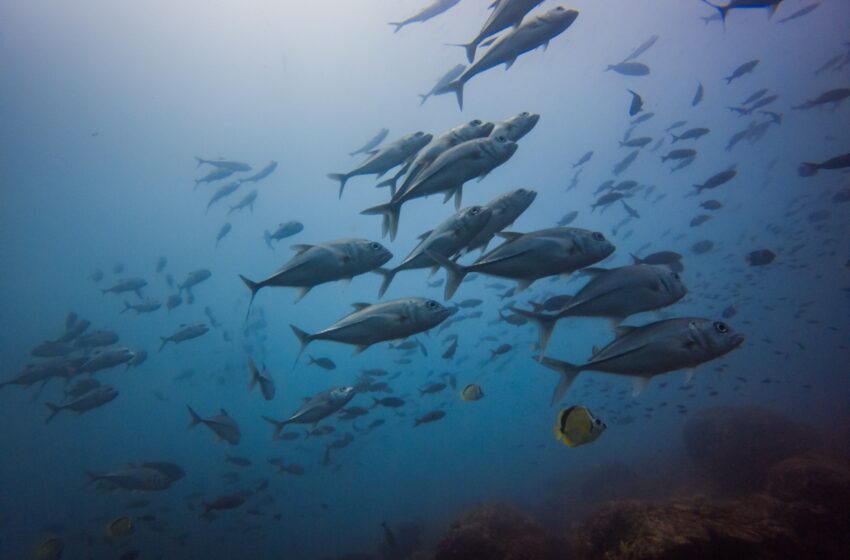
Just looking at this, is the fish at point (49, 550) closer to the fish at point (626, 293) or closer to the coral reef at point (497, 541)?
the coral reef at point (497, 541)

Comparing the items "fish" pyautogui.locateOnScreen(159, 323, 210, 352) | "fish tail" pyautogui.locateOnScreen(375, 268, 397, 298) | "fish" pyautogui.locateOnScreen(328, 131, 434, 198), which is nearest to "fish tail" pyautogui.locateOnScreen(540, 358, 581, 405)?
"fish tail" pyautogui.locateOnScreen(375, 268, 397, 298)

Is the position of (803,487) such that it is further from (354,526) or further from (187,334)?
(354,526)

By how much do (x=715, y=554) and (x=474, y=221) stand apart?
15.6 ft

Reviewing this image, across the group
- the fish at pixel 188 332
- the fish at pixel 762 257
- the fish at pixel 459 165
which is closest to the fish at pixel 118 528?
the fish at pixel 188 332

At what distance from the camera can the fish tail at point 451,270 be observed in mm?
3078

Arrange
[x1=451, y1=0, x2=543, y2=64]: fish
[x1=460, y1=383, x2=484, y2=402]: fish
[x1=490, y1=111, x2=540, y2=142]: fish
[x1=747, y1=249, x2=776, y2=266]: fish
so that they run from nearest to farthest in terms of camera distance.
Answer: [x1=451, y1=0, x2=543, y2=64]: fish < [x1=490, y1=111, x2=540, y2=142]: fish < [x1=460, y1=383, x2=484, y2=402]: fish < [x1=747, y1=249, x2=776, y2=266]: fish

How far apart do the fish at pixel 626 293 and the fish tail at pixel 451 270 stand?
0.56 metres

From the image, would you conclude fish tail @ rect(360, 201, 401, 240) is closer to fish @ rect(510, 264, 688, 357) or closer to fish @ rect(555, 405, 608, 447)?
fish @ rect(510, 264, 688, 357)

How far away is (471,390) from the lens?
7.28 m

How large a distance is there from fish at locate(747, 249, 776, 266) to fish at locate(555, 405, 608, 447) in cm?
727

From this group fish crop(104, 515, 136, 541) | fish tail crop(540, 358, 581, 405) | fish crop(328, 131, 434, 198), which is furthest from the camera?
fish crop(104, 515, 136, 541)

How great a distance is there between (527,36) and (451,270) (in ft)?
8.39

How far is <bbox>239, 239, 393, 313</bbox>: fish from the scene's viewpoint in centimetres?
365

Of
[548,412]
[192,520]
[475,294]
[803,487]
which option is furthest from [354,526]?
[475,294]
